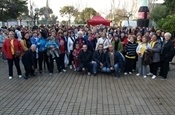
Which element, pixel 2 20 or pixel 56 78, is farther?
pixel 2 20

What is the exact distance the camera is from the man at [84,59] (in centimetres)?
1251

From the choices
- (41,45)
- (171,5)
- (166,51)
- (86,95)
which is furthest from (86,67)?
(171,5)

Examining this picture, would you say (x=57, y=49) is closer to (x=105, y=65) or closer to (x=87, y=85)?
(x=105, y=65)

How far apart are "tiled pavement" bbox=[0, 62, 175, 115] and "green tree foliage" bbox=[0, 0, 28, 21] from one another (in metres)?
28.2

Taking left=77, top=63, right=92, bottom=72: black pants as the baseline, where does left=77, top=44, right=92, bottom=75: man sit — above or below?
above

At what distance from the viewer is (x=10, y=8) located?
39.3m

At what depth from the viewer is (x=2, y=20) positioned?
38.9 m

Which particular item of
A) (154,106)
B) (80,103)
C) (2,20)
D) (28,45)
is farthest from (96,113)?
(2,20)

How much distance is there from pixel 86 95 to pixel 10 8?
3264 centimetres

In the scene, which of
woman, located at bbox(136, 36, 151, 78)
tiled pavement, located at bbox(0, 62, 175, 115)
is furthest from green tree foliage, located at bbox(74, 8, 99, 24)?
tiled pavement, located at bbox(0, 62, 175, 115)

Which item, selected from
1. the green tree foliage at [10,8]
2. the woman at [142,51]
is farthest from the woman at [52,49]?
the green tree foliage at [10,8]

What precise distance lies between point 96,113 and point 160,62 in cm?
568

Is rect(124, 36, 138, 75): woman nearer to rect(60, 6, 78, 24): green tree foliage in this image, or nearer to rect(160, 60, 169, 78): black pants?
rect(160, 60, 169, 78): black pants

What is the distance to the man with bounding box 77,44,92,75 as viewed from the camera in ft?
41.0
